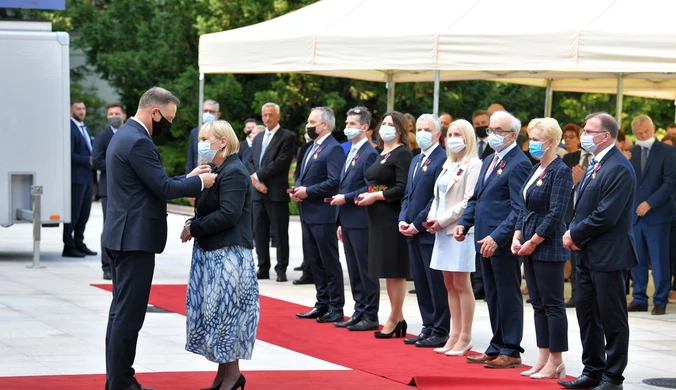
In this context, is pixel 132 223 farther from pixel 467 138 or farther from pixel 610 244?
pixel 467 138

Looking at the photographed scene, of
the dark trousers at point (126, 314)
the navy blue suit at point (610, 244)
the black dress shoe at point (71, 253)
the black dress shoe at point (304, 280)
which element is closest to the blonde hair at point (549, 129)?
the navy blue suit at point (610, 244)

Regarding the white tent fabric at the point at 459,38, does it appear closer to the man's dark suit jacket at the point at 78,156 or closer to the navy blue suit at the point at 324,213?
the navy blue suit at the point at 324,213

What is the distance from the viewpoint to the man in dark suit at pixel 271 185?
44.9 ft

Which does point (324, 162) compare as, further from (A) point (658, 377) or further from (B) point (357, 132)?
(A) point (658, 377)

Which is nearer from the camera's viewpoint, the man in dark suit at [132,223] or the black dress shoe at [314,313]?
the man in dark suit at [132,223]

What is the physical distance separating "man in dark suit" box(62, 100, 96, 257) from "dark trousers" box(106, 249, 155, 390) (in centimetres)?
884

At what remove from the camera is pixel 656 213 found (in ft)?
40.2

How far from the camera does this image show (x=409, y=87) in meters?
29.6

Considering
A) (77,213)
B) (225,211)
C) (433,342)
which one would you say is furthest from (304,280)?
(225,211)

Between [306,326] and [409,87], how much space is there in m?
19.3

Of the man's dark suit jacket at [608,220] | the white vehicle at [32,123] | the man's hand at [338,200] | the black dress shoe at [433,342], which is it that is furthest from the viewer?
the white vehicle at [32,123]

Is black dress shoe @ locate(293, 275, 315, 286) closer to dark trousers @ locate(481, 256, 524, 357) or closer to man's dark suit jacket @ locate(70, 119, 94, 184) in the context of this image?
man's dark suit jacket @ locate(70, 119, 94, 184)

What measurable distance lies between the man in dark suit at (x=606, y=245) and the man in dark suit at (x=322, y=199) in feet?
11.7

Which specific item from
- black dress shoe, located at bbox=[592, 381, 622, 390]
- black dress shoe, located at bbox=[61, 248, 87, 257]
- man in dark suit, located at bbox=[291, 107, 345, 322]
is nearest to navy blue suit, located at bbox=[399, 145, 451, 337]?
man in dark suit, located at bbox=[291, 107, 345, 322]
